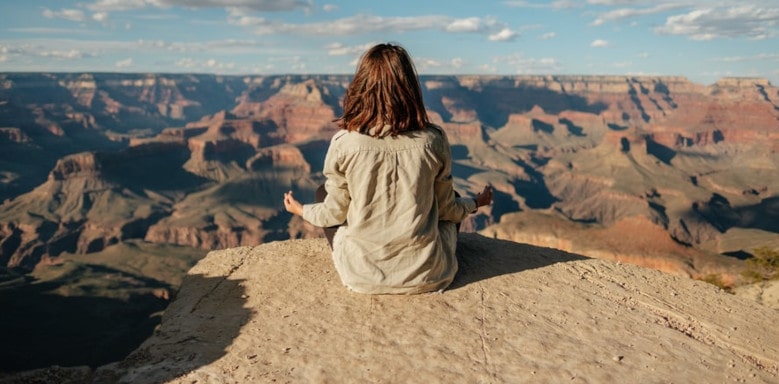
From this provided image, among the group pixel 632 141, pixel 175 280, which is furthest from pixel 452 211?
pixel 632 141

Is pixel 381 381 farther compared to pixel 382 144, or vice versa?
pixel 382 144

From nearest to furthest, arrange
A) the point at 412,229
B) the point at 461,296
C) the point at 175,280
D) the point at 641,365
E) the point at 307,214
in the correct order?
the point at 641,365, the point at 412,229, the point at 307,214, the point at 461,296, the point at 175,280

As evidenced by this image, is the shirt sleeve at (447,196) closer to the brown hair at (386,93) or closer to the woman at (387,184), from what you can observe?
the woman at (387,184)

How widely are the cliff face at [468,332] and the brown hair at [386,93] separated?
2.16 metres

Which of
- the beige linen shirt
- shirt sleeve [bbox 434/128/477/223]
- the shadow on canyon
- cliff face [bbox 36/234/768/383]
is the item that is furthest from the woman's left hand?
the shadow on canyon

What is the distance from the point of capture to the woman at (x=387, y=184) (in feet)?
16.1

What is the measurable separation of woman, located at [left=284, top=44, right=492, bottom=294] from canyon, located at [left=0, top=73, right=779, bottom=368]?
36.9 m

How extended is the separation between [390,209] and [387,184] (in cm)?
28

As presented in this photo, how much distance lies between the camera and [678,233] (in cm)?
9675

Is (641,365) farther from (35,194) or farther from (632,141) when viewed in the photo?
(632,141)

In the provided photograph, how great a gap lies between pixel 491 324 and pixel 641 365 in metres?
1.50

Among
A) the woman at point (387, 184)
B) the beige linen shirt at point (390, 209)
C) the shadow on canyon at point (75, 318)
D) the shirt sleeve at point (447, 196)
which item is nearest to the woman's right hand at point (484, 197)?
the shirt sleeve at point (447, 196)

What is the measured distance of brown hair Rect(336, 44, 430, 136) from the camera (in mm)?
4848

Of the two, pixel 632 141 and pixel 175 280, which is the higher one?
pixel 632 141
